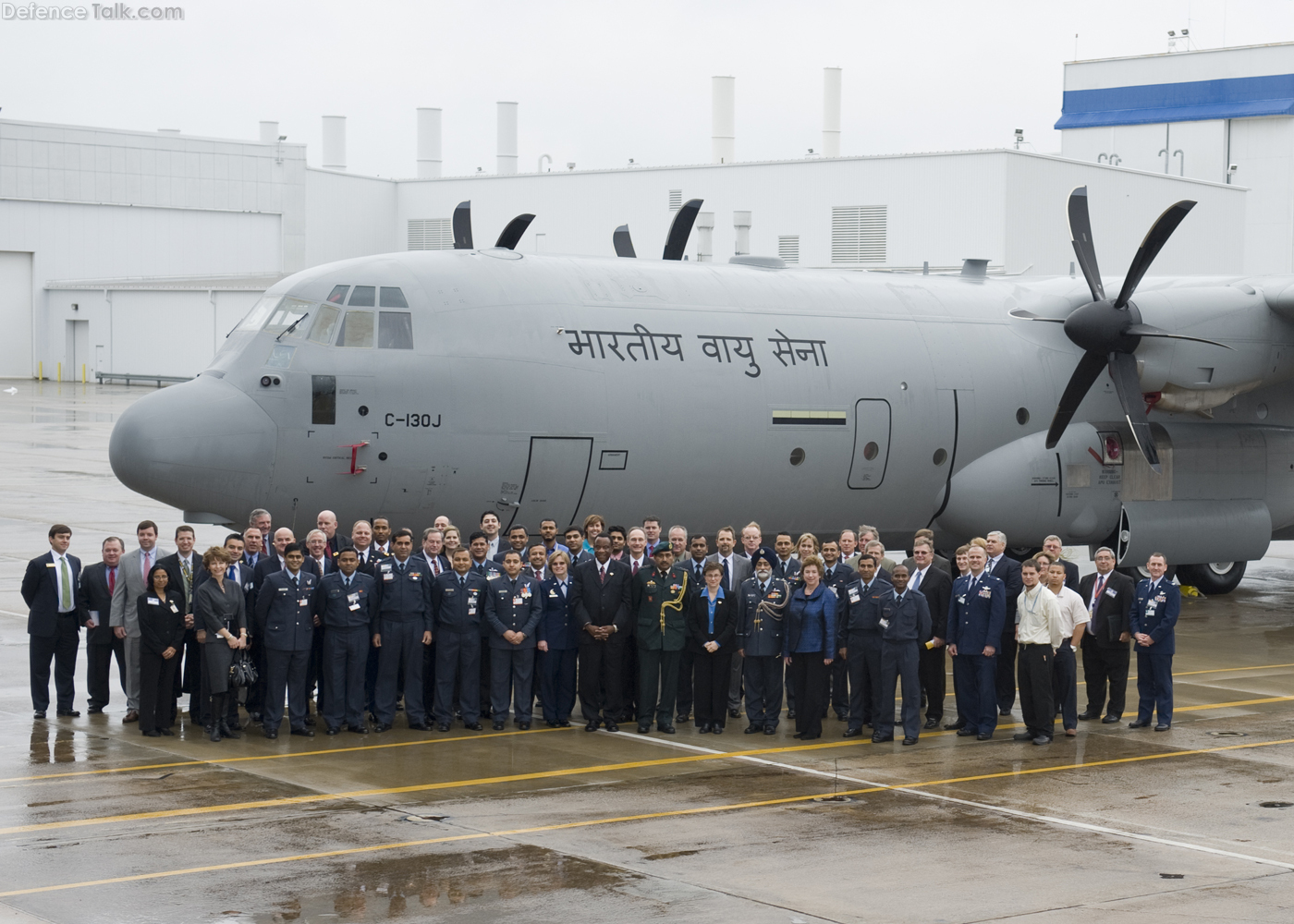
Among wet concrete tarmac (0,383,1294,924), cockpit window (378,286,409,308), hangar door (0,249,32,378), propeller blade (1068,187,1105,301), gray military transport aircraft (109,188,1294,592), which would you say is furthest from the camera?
hangar door (0,249,32,378)

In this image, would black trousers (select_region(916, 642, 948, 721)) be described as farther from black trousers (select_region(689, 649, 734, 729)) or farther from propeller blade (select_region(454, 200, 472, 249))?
propeller blade (select_region(454, 200, 472, 249))

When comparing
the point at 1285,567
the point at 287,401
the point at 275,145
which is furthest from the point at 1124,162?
the point at 287,401

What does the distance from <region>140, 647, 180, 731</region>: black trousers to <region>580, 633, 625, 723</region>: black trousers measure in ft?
10.5

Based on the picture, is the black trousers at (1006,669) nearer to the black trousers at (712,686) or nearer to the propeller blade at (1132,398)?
the black trousers at (712,686)

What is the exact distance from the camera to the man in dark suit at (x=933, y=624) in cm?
1301

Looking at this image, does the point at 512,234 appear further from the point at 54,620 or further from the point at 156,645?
the point at 156,645

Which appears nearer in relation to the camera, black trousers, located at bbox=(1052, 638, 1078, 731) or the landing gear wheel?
black trousers, located at bbox=(1052, 638, 1078, 731)

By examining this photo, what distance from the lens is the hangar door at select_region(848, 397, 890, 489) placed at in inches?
706

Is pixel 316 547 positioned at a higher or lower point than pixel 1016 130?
lower

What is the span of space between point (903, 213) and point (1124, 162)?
2307 cm

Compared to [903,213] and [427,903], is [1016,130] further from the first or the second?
[427,903]

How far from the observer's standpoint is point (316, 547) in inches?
497

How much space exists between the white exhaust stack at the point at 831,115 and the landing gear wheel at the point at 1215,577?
3823 cm

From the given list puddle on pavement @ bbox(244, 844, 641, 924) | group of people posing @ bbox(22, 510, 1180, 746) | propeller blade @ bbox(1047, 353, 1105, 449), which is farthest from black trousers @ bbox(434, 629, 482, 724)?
propeller blade @ bbox(1047, 353, 1105, 449)
